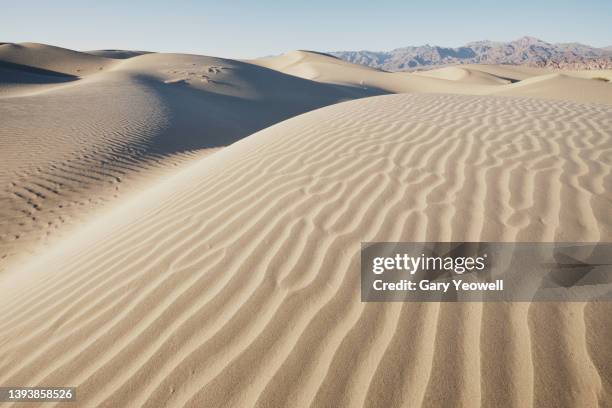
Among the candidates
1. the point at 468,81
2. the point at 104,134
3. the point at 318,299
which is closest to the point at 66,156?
the point at 104,134

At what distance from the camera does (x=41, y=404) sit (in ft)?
5.50

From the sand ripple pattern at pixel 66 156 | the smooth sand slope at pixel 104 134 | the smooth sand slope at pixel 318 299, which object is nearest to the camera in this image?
the smooth sand slope at pixel 318 299

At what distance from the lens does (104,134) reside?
9477 millimetres

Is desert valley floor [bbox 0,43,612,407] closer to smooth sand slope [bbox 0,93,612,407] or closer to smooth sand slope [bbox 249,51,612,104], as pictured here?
smooth sand slope [bbox 0,93,612,407]

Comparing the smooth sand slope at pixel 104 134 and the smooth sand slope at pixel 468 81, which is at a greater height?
the smooth sand slope at pixel 468 81

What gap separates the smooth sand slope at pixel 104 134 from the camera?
19.1 ft

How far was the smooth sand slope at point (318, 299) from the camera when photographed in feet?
4.98

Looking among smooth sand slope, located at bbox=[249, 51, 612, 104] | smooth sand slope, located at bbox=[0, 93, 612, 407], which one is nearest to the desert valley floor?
smooth sand slope, located at bbox=[0, 93, 612, 407]

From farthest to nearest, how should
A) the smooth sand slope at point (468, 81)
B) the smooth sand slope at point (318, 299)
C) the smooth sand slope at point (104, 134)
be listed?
the smooth sand slope at point (468, 81)
the smooth sand slope at point (104, 134)
the smooth sand slope at point (318, 299)

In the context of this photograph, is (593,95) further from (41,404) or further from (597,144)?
(41,404)

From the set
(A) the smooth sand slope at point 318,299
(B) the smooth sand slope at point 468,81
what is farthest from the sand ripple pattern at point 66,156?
(B) the smooth sand slope at point 468,81

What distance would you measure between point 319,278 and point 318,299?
6.9 inches

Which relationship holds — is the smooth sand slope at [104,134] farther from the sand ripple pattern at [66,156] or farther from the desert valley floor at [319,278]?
the desert valley floor at [319,278]

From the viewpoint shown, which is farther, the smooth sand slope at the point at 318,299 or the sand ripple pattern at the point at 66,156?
the sand ripple pattern at the point at 66,156
